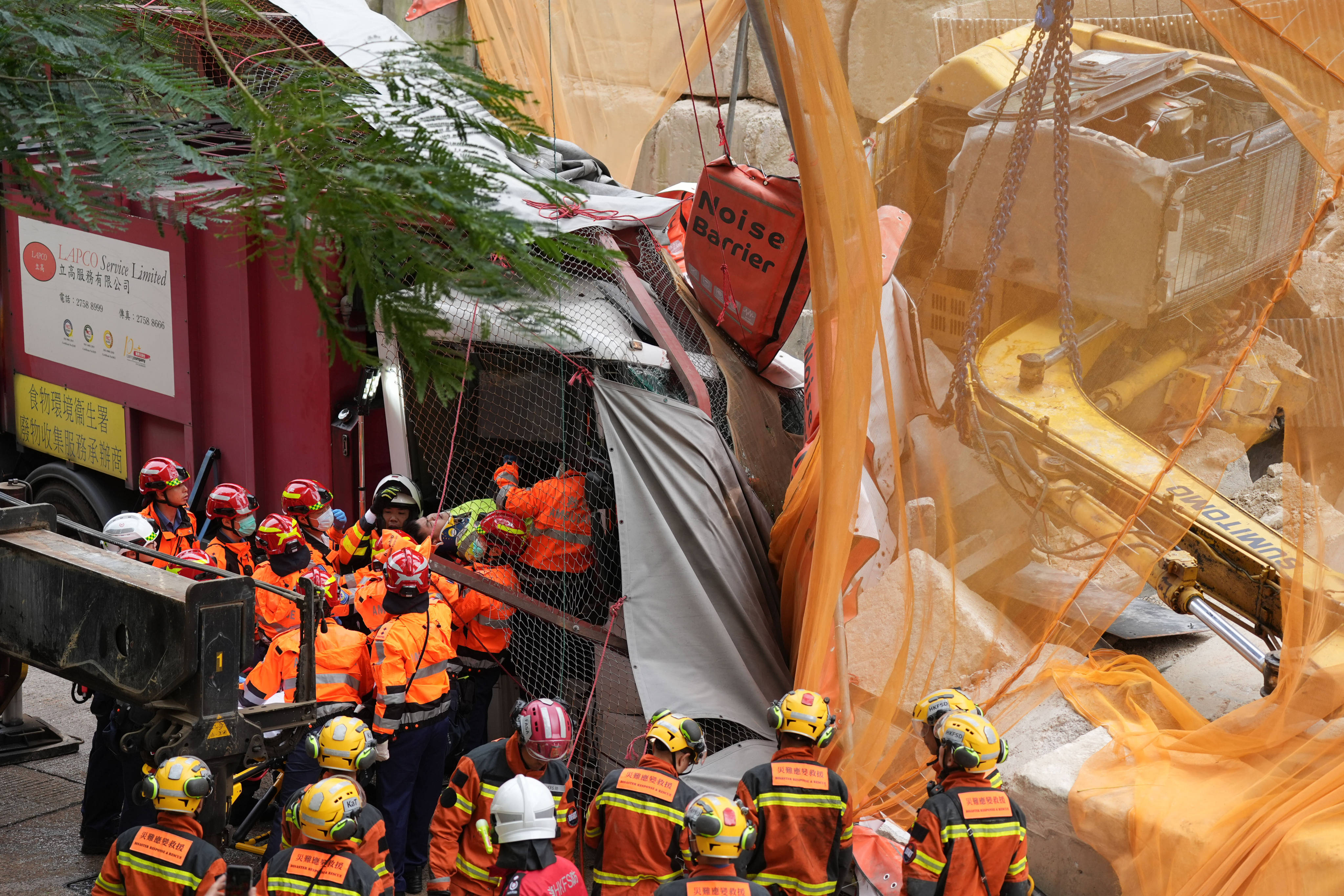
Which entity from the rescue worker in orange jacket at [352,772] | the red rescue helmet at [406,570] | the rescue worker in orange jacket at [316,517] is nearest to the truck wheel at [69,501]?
the rescue worker in orange jacket at [316,517]

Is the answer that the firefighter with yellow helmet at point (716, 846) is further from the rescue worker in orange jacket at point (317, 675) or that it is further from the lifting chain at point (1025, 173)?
the lifting chain at point (1025, 173)

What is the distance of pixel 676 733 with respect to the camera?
14.0 feet

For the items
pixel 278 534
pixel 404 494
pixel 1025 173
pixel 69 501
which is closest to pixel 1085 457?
pixel 1025 173

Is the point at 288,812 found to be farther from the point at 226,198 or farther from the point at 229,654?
the point at 226,198

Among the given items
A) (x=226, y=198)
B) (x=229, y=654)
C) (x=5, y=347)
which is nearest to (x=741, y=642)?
(x=229, y=654)

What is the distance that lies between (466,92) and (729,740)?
3676 millimetres

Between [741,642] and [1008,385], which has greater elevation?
[1008,385]

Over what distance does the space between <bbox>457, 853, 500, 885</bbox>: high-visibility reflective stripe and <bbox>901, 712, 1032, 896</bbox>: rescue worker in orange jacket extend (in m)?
1.39

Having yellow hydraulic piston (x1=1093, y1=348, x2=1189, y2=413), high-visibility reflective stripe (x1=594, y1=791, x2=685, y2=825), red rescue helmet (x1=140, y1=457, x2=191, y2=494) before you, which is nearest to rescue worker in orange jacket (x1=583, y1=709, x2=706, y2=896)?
high-visibility reflective stripe (x1=594, y1=791, x2=685, y2=825)

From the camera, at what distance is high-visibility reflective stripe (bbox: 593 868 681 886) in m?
4.19

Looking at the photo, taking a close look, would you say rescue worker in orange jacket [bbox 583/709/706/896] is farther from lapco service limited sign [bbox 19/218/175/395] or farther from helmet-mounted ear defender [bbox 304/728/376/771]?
lapco service limited sign [bbox 19/218/175/395]

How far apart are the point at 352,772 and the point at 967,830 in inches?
81.3

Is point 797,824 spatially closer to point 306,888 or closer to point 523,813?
point 523,813

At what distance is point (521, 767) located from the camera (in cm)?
431
